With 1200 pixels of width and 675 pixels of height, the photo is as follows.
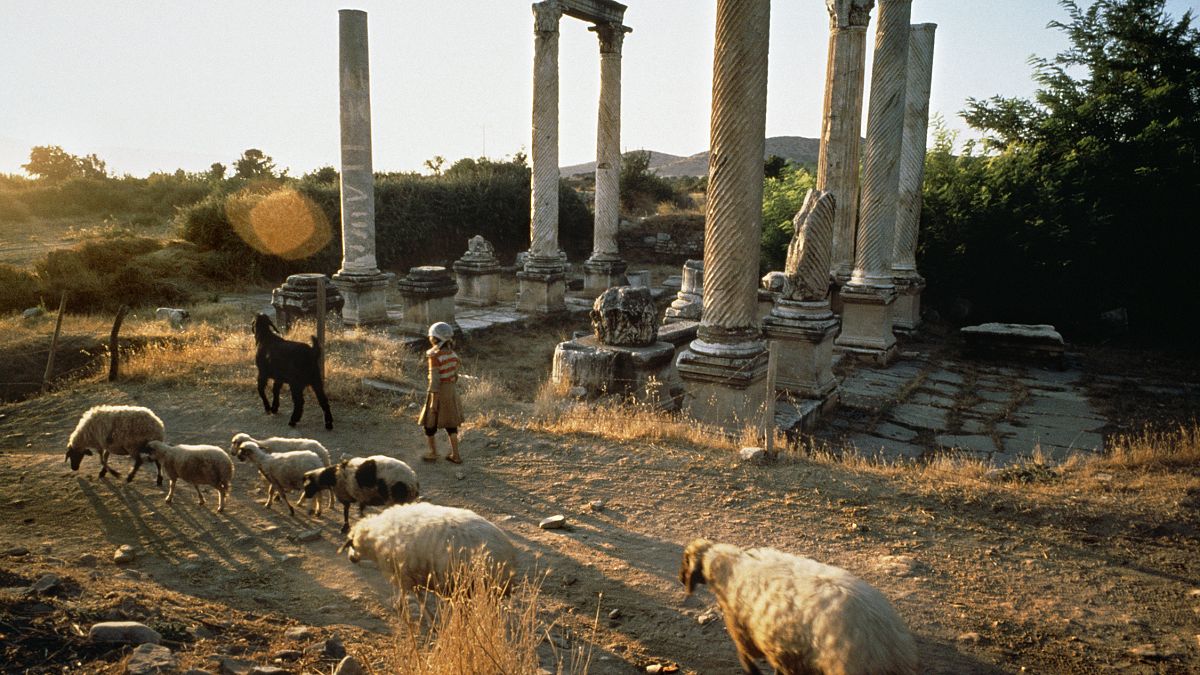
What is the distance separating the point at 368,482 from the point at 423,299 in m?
8.10

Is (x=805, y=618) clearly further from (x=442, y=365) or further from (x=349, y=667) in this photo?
(x=442, y=365)

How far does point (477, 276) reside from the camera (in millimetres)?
16922

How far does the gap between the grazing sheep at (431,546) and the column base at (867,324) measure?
392 inches

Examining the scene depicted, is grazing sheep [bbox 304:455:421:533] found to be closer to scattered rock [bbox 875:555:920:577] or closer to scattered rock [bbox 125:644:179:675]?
scattered rock [bbox 125:644:179:675]

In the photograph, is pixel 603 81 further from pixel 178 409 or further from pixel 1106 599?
pixel 1106 599

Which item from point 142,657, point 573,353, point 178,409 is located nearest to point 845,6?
point 573,353

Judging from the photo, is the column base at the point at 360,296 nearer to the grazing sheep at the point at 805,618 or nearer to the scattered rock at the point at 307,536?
the scattered rock at the point at 307,536

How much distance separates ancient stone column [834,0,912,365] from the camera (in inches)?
492

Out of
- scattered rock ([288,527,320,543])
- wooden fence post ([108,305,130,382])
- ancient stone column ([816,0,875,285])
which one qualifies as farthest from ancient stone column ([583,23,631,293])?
scattered rock ([288,527,320,543])

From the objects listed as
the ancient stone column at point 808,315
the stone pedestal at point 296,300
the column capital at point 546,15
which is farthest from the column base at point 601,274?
the ancient stone column at point 808,315

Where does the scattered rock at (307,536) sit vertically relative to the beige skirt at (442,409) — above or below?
below

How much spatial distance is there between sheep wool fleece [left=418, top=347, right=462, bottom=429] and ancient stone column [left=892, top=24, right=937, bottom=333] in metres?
11.0

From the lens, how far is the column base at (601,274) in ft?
59.0

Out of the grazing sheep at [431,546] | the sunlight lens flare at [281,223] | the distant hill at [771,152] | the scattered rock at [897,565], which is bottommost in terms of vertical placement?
the scattered rock at [897,565]
